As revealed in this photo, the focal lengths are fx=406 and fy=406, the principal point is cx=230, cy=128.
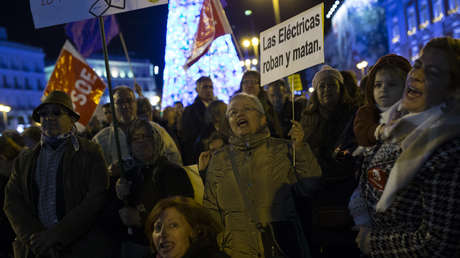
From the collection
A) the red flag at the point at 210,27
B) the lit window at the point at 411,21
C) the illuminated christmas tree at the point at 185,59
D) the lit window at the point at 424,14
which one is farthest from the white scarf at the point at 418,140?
the lit window at the point at 411,21

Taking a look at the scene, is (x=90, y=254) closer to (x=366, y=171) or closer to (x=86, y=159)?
(x=86, y=159)

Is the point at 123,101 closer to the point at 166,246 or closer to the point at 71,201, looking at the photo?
the point at 71,201

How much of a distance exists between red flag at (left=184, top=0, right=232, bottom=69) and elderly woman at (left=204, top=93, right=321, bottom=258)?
208 inches

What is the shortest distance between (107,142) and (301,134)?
3258 millimetres

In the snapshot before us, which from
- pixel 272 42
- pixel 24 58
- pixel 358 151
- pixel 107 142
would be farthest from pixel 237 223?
pixel 24 58

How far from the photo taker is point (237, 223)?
10.8 feet

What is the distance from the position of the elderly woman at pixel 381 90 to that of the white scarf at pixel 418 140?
890 millimetres

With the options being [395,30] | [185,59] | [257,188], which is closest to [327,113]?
[257,188]

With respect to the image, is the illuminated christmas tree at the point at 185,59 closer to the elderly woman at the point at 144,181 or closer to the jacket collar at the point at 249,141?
the elderly woman at the point at 144,181

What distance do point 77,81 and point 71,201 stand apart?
13.5 ft

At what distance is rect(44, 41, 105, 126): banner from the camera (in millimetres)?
7242

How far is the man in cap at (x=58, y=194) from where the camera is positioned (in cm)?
368

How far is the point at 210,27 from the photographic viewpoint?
850cm

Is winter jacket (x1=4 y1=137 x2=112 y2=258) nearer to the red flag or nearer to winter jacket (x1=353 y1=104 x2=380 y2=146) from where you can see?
winter jacket (x1=353 y1=104 x2=380 y2=146)
